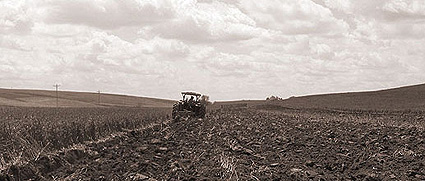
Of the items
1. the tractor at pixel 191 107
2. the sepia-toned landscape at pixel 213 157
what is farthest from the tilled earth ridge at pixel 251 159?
the tractor at pixel 191 107

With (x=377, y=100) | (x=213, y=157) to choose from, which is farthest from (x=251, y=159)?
(x=377, y=100)

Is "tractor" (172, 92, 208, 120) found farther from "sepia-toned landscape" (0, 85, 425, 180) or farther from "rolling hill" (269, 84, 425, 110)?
"rolling hill" (269, 84, 425, 110)

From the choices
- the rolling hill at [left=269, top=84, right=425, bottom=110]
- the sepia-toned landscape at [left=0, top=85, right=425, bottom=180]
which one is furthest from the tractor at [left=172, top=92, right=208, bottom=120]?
the rolling hill at [left=269, top=84, right=425, bottom=110]

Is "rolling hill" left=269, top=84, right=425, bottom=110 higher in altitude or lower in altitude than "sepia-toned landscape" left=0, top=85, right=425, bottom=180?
higher

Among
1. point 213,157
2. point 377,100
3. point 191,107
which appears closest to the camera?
point 213,157

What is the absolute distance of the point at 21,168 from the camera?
1145 centimetres

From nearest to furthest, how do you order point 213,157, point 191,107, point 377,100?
1. point 213,157
2. point 191,107
3. point 377,100

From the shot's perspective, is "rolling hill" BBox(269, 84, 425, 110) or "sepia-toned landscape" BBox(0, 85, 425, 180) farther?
"rolling hill" BBox(269, 84, 425, 110)

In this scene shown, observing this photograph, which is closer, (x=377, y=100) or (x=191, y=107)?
(x=191, y=107)

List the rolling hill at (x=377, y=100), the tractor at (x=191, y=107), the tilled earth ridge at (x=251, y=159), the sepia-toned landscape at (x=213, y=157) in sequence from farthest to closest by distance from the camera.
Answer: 1. the rolling hill at (x=377, y=100)
2. the tractor at (x=191, y=107)
3. the sepia-toned landscape at (x=213, y=157)
4. the tilled earth ridge at (x=251, y=159)

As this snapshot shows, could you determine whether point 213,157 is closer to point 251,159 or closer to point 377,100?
point 251,159

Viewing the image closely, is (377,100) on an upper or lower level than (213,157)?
upper

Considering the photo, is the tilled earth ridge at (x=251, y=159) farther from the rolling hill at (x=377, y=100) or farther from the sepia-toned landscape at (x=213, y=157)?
the rolling hill at (x=377, y=100)

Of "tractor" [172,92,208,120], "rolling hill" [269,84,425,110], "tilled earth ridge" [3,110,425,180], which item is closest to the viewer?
"tilled earth ridge" [3,110,425,180]
